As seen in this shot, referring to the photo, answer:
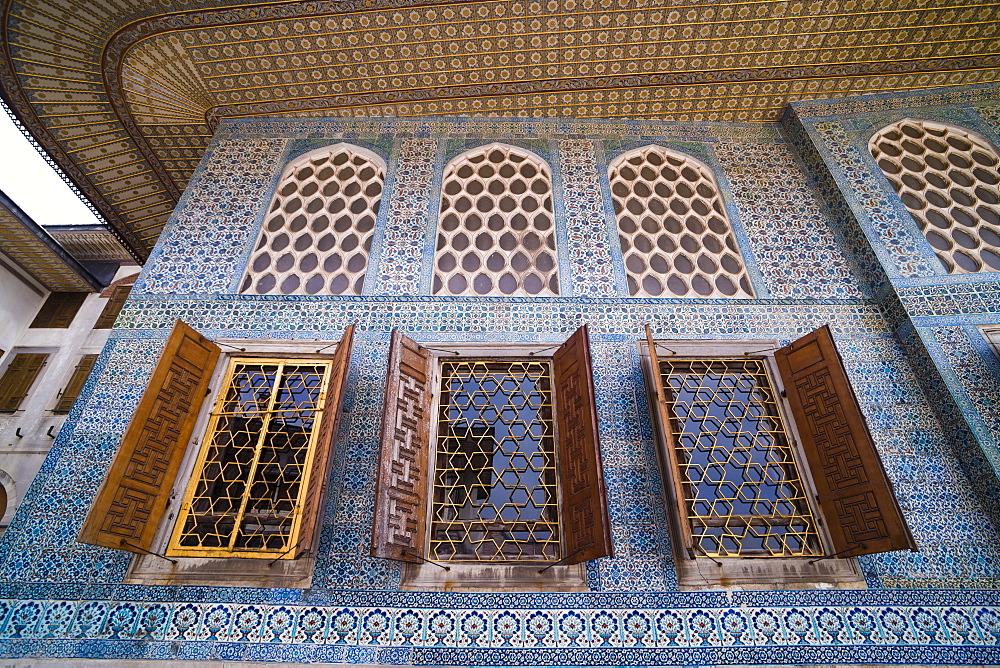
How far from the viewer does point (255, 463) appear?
3625mm

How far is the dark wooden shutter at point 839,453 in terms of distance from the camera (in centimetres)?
306

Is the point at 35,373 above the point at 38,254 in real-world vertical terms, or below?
below

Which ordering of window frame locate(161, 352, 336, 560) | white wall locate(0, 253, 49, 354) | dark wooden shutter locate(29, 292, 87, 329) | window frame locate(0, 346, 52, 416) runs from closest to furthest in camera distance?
window frame locate(161, 352, 336, 560) < window frame locate(0, 346, 52, 416) < white wall locate(0, 253, 49, 354) < dark wooden shutter locate(29, 292, 87, 329)

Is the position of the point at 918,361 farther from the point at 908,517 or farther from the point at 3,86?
the point at 3,86

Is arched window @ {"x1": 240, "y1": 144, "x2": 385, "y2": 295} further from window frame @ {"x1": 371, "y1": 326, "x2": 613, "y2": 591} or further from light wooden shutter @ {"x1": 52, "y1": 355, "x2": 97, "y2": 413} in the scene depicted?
light wooden shutter @ {"x1": 52, "y1": 355, "x2": 97, "y2": 413}

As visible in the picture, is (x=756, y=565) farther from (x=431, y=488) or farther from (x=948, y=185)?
(x=948, y=185)

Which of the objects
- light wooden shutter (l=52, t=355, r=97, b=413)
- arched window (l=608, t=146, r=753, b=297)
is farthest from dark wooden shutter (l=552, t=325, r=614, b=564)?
light wooden shutter (l=52, t=355, r=97, b=413)

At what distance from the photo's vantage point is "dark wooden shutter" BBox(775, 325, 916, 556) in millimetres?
3061

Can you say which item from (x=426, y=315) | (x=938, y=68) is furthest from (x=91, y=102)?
(x=938, y=68)

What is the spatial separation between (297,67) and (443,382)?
319 centimetres

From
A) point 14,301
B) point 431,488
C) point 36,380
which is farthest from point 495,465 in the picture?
point 14,301

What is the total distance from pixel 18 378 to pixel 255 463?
513 cm

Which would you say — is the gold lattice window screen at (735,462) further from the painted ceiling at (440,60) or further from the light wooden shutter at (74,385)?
the light wooden shutter at (74,385)

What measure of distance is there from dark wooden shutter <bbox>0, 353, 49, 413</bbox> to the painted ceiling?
2468mm
